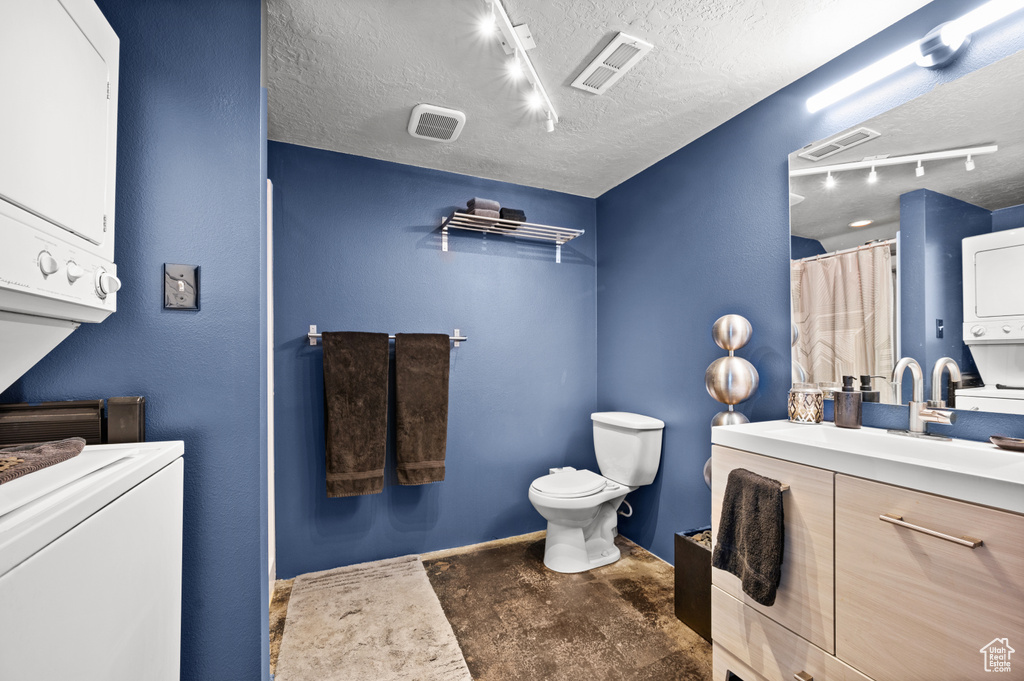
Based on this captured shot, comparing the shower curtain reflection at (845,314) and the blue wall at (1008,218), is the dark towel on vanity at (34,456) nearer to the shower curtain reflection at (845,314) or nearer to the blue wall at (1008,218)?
the shower curtain reflection at (845,314)

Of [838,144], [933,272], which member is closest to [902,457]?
[933,272]

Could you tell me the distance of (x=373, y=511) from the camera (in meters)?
2.45

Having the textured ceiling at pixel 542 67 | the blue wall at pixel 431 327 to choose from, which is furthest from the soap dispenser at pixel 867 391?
the blue wall at pixel 431 327

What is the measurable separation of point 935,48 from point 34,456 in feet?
8.38

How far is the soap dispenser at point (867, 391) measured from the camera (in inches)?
62.1

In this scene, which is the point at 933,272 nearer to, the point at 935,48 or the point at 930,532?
the point at 935,48

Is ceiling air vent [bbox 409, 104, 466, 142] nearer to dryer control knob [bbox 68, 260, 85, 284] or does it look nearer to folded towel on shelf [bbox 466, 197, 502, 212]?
folded towel on shelf [bbox 466, 197, 502, 212]

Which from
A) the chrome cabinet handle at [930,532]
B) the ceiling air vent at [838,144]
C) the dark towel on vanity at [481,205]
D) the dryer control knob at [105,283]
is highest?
the dark towel on vanity at [481,205]

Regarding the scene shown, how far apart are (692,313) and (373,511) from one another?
2050 millimetres

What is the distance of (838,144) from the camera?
1.65m

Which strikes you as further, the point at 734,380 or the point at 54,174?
the point at 734,380

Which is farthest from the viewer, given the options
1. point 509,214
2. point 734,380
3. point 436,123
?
point 509,214

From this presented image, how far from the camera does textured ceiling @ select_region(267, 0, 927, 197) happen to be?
1.44 meters

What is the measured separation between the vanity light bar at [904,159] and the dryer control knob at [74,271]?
7.59ft
